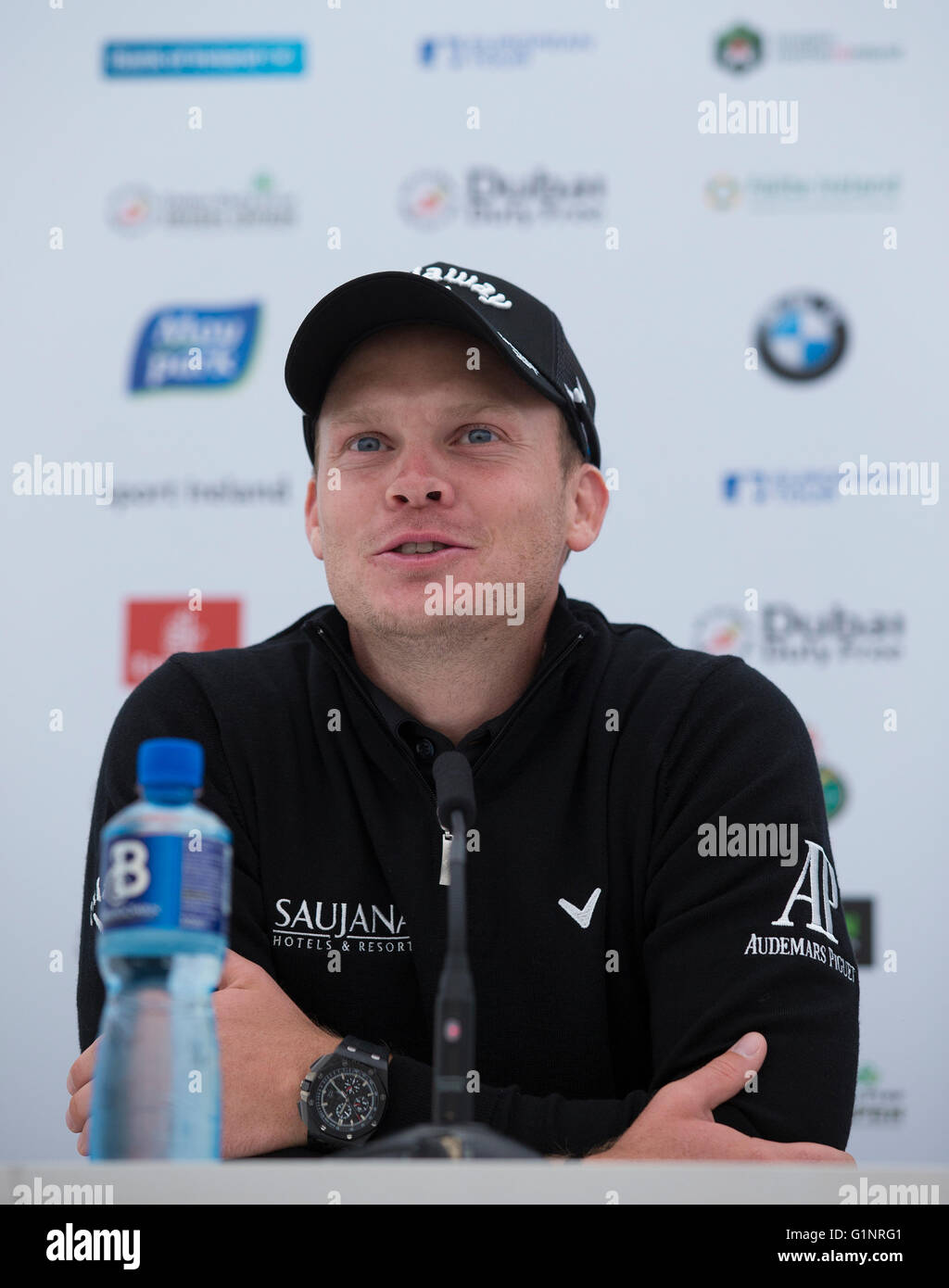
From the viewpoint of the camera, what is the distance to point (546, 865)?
5.16 ft

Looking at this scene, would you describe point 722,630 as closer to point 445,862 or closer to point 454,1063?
point 445,862

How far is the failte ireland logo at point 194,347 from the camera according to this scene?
8.90ft

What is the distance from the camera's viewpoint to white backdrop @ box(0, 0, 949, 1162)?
2.54 metres

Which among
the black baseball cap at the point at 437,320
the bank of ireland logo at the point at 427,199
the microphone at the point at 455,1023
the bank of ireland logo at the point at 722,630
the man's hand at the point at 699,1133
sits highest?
the bank of ireland logo at the point at 427,199

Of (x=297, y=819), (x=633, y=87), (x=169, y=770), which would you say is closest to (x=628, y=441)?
(x=633, y=87)

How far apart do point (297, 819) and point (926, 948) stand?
1408mm

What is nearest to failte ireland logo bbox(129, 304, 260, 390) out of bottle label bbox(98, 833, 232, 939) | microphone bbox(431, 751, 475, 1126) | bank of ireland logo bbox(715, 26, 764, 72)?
bank of ireland logo bbox(715, 26, 764, 72)

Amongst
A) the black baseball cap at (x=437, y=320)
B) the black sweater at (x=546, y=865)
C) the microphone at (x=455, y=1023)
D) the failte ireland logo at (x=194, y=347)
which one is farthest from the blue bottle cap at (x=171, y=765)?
the failte ireland logo at (x=194, y=347)

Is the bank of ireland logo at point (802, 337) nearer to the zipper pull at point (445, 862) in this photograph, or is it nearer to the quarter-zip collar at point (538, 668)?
the quarter-zip collar at point (538, 668)

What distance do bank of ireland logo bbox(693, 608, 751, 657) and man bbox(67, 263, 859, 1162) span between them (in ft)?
2.36

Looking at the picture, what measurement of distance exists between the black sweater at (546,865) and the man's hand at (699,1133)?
0.08 metres

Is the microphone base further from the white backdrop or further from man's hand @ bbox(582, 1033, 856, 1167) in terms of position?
the white backdrop

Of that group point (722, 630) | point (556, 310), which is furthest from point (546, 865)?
point (556, 310)
